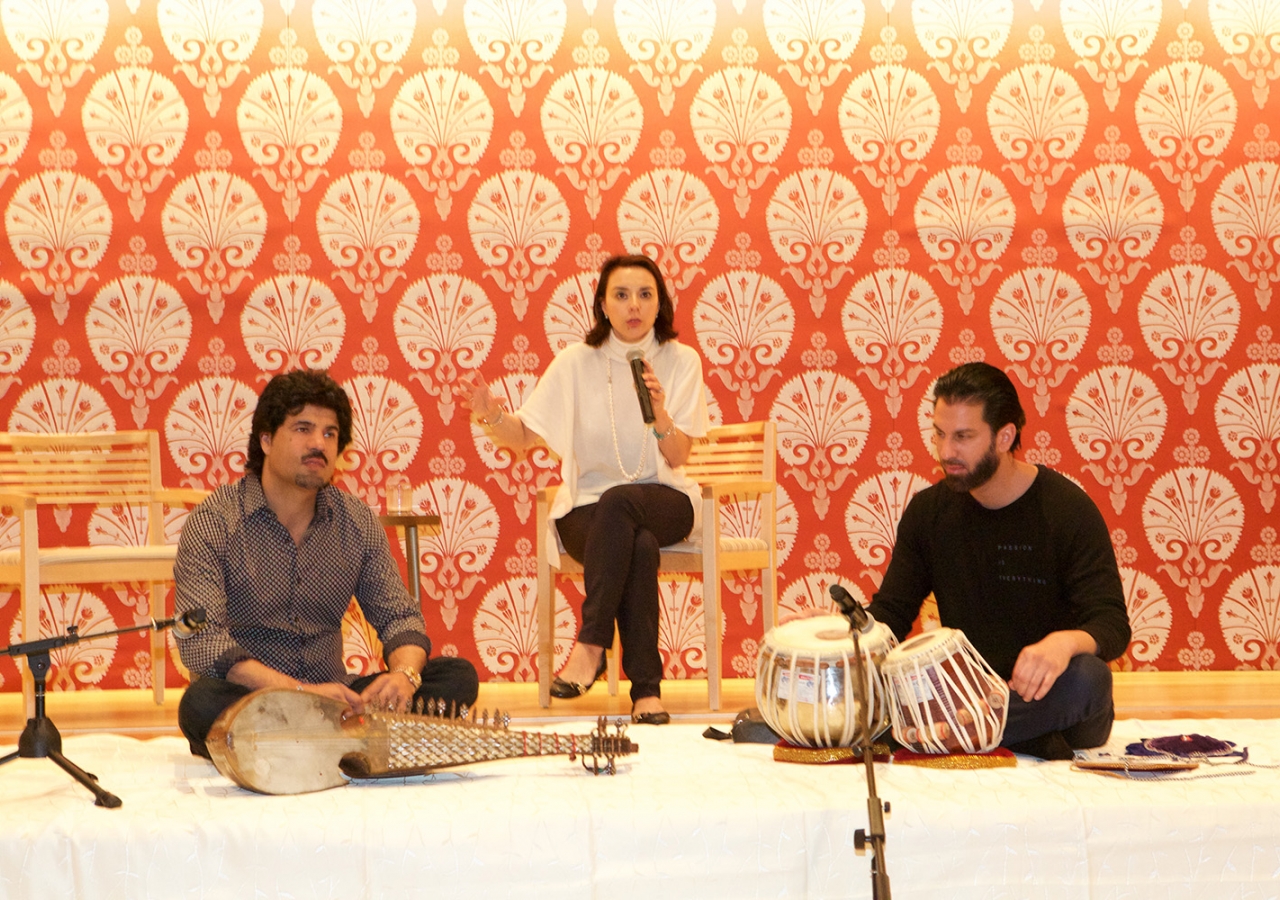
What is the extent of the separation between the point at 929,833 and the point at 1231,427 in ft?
11.6

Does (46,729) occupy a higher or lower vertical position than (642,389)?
lower

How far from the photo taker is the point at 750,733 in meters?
2.72

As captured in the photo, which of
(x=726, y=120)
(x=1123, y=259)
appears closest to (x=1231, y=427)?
(x=1123, y=259)

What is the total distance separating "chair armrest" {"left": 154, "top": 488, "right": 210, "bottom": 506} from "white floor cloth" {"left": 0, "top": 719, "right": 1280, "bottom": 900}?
2.22 m

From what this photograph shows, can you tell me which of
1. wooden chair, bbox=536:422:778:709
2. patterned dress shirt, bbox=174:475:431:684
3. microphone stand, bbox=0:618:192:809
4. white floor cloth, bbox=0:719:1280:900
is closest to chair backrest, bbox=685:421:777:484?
wooden chair, bbox=536:422:778:709

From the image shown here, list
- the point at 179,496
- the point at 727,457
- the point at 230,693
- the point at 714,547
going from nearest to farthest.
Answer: the point at 230,693
the point at 714,547
the point at 179,496
the point at 727,457

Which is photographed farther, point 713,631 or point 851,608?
point 713,631

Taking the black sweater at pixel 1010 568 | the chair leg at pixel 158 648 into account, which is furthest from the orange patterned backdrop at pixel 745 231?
the black sweater at pixel 1010 568

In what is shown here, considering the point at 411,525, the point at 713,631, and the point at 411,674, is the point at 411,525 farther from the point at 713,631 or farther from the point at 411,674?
the point at 411,674

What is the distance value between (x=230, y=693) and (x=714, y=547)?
5.38 feet

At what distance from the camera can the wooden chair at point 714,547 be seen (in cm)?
389

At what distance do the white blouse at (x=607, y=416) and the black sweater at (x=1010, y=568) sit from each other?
1214 mm

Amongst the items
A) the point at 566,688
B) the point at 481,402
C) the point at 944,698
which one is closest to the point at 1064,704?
the point at 944,698

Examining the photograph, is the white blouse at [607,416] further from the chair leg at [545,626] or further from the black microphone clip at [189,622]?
the black microphone clip at [189,622]
